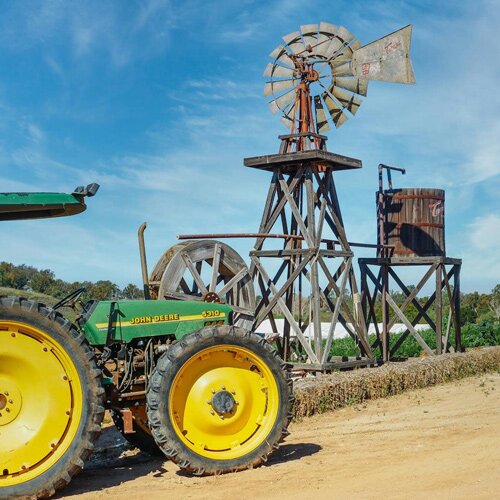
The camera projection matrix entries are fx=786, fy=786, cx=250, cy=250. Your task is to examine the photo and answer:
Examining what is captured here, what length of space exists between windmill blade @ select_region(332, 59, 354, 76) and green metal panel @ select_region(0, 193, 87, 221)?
1074cm

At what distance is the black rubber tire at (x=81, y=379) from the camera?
679 cm

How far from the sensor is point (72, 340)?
7.01m

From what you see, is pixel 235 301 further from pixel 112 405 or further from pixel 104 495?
pixel 104 495

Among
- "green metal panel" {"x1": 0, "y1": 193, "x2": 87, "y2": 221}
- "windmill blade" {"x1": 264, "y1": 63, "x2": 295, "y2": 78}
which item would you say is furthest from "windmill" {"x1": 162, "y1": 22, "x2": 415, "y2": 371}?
"green metal panel" {"x1": 0, "y1": 193, "x2": 87, "y2": 221}

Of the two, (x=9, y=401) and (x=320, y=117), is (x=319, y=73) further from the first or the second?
(x=9, y=401)

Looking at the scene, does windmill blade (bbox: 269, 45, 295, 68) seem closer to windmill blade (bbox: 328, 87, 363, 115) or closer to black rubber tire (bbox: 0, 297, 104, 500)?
windmill blade (bbox: 328, 87, 363, 115)

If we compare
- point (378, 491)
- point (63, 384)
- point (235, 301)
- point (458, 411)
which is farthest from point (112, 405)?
point (235, 301)

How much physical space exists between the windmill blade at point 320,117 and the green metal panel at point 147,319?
9.90 m

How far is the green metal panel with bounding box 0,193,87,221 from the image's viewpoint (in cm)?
718

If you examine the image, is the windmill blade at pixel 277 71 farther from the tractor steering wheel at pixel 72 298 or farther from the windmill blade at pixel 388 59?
the tractor steering wheel at pixel 72 298

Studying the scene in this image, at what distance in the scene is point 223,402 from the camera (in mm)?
7824

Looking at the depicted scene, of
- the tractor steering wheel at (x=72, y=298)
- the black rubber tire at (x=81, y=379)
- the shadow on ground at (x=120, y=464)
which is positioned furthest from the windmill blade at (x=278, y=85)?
the black rubber tire at (x=81, y=379)

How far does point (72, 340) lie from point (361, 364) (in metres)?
10.6

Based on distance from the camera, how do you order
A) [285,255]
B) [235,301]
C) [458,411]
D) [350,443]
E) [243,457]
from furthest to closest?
1. [285,255]
2. [235,301]
3. [458,411]
4. [350,443]
5. [243,457]
